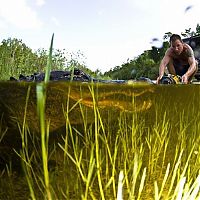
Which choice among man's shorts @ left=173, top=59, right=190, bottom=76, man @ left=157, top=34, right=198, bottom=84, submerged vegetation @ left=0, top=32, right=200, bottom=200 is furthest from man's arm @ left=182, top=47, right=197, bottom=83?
submerged vegetation @ left=0, top=32, right=200, bottom=200

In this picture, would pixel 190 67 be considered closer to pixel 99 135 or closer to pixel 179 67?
pixel 179 67

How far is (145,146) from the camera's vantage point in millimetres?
1034

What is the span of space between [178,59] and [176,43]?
10.6 inches

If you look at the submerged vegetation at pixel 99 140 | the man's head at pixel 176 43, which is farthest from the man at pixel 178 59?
the submerged vegetation at pixel 99 140

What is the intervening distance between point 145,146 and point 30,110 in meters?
0.38

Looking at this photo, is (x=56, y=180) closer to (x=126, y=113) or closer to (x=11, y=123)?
(x=11, y=123)

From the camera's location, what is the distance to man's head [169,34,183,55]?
10.7 ft

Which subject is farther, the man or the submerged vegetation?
the man

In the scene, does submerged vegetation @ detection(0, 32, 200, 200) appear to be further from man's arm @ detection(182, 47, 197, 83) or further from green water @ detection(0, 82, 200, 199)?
man's arm @ detection(182, 47, 197, 83)

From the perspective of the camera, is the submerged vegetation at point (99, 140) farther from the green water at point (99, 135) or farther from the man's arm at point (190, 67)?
the man's arm at point (190, 67)

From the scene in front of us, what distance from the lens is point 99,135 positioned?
2.57 ft

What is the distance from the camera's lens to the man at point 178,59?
10.8 ft

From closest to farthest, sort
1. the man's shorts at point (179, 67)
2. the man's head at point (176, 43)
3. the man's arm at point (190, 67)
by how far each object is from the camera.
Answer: the man's arm at point (190, 67) < the man's head at point (176, 43) < the man's shorts at point (179, 67)

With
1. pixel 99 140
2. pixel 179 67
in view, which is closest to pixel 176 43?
pixel 179 67
